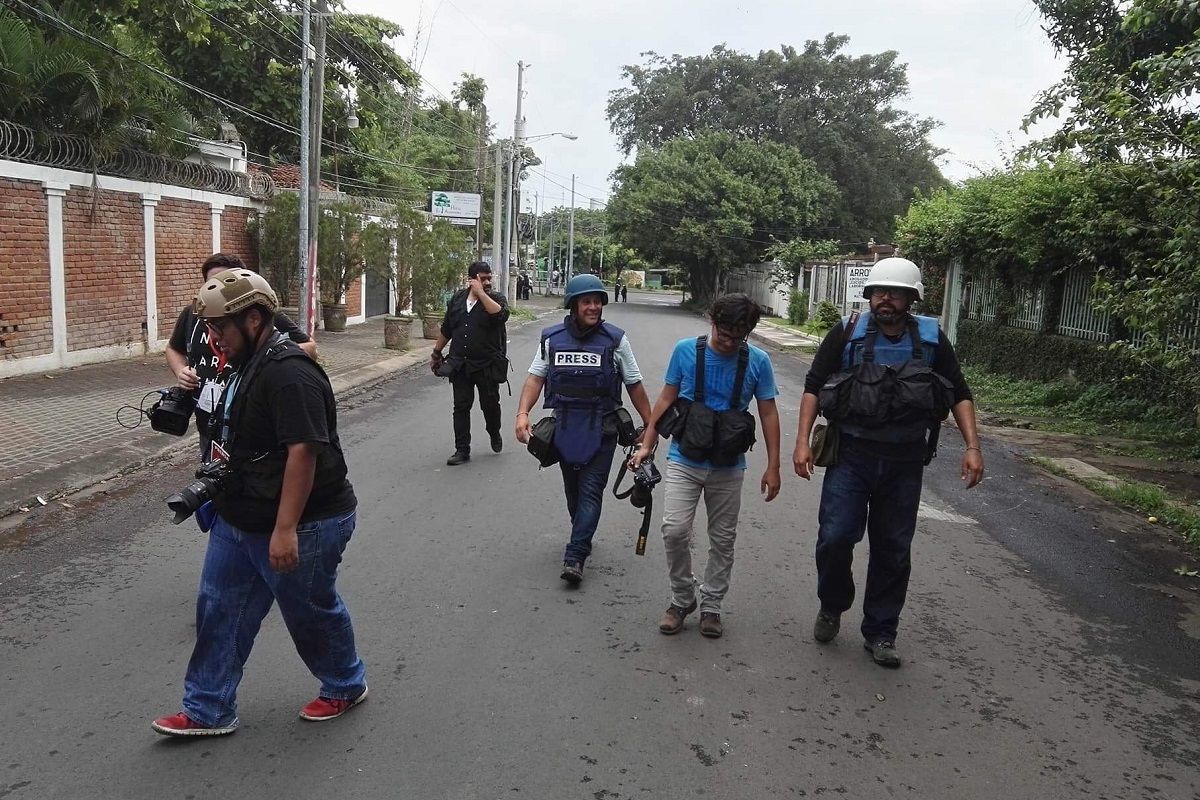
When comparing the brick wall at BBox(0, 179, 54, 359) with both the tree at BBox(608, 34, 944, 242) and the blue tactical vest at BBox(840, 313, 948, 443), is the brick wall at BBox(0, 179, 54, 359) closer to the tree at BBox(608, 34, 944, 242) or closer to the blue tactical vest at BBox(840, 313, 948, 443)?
the blue tactical vest at BBox(840, 313, 948, 443)

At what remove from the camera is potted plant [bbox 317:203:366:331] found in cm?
1977

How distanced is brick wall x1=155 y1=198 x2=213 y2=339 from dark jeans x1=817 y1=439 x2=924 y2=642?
13609 mm

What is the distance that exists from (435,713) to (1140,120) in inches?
293

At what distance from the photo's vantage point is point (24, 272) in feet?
38.6

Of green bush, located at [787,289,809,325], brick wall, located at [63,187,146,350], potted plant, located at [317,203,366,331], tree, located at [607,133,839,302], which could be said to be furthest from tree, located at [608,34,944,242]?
brick wall, located at [63,187,146,350]

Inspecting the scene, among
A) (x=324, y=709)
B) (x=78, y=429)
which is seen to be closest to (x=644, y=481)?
(x=324, y=709)

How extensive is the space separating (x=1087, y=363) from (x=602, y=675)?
11.1m

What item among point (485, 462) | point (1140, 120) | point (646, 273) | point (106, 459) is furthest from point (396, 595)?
point (646, 273)

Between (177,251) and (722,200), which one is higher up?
(722,200)

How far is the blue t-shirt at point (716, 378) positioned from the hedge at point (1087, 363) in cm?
462

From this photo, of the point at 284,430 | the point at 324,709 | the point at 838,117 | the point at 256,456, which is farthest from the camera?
the point at 838,117

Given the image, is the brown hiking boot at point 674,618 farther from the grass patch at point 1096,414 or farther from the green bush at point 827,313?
the green bush at point 827,313

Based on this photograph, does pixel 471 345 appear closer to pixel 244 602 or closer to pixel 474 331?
pixel 474 331

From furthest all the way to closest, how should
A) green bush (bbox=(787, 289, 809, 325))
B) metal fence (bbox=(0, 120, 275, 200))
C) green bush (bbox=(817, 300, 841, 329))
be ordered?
green bush (bbox=(787, 289, 809, 325)) < green bush (bbox=(817, 300, 841, 329)) < metal fence (bbox=(0, 120, 275, 200))
